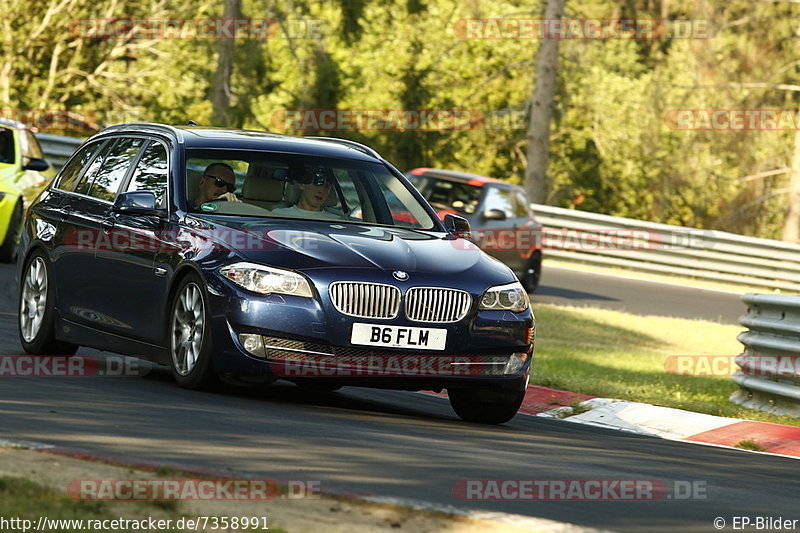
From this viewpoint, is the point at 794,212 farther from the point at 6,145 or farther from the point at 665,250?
the point at 6,145

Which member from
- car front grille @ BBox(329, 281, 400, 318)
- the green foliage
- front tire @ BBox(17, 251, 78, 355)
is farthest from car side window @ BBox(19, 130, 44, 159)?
the green foliage


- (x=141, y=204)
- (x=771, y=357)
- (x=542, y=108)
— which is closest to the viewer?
(x=141, y=204)

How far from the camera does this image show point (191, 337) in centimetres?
877

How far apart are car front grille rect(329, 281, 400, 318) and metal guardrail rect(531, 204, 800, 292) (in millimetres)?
21576

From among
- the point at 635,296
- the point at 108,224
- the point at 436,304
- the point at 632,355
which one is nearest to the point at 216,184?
the point at 108,224

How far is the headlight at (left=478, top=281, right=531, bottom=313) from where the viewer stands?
874 centimetres

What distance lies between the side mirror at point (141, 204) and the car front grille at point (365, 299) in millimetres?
1524

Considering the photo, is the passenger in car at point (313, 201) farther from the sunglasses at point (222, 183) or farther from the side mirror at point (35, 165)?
the side mirror at point (35, 165)

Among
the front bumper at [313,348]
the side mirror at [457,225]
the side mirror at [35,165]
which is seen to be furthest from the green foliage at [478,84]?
the front bumper at [313,348]

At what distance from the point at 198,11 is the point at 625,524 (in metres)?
36.7

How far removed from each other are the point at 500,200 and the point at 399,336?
1397 cm

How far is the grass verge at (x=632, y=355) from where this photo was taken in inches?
477

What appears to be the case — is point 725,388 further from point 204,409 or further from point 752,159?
point 752,159

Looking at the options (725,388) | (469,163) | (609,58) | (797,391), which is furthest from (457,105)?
(797,391)
